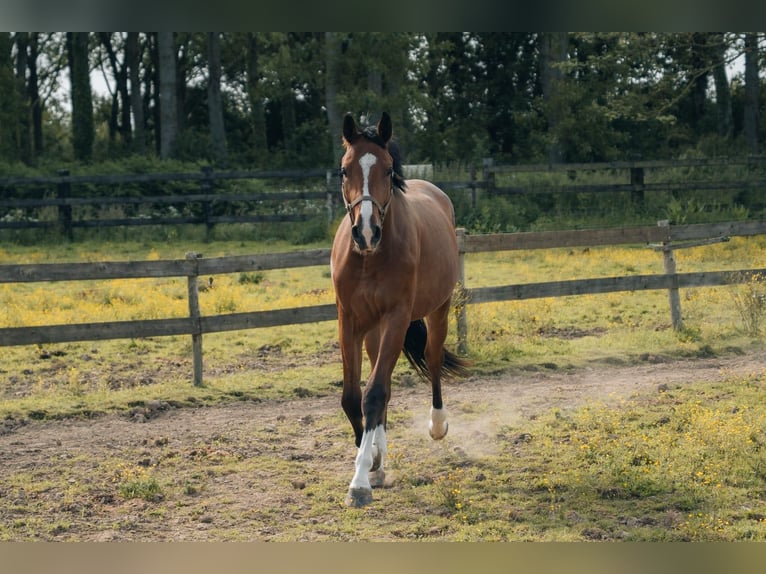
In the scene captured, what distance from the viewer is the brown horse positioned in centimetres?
451

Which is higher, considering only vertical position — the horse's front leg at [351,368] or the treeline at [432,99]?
the treeline at [432,99]

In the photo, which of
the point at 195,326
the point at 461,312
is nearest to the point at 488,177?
the point at 461,312

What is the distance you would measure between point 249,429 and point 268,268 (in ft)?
7.66

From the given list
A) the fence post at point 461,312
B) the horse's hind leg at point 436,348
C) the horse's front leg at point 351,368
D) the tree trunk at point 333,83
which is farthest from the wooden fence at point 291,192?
the horse's front leg at point 351,368

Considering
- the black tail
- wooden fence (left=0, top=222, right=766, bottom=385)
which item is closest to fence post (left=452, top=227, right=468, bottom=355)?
wooden fence (left=0, top=222, right=766, bottom=385)

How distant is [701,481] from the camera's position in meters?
4.87

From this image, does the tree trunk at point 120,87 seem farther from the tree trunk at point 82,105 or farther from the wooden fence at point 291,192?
the wooden fence at point 291,192

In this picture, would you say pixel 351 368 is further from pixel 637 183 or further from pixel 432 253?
pixel 637 183

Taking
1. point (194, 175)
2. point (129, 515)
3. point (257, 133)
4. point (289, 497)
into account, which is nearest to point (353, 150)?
point (289, 497)

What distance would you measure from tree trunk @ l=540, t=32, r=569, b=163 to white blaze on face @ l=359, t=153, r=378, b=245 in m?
20.7

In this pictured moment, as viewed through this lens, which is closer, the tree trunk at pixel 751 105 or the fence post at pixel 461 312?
the fence post at pixel 461 312

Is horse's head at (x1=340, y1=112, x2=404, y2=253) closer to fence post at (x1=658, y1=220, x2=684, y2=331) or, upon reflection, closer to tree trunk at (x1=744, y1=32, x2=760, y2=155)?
fence post at (x1=658, y1=220, x2=684, y2=331)

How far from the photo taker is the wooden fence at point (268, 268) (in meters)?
7.67

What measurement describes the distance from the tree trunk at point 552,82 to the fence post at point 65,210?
43.6 ft
